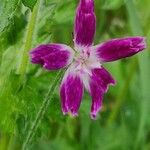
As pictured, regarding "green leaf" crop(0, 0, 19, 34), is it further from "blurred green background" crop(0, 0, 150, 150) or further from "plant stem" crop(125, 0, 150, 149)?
"plant stem" crop(125, 0, 150, 149)

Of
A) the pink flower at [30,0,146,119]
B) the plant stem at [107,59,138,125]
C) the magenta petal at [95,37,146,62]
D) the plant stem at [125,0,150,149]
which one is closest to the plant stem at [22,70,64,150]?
the pink flower at [30,0,146,119]

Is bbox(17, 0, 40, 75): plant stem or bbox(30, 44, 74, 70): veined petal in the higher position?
bbox(17, 0, 40, 75): plant stem

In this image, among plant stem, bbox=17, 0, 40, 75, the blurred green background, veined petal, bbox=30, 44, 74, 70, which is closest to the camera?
veined petal, bbox=30, 44, 74, 70

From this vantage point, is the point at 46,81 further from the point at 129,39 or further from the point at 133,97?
the point at 133,97

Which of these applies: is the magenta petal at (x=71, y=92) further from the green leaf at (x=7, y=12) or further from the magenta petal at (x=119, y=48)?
the green leaf at (x=7, y=12)

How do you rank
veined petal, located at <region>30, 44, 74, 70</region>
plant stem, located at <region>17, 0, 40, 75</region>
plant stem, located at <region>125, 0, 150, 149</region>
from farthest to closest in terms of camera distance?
1. plant stem, located at <region>125, 0, 150, 149</region>
2. plant stem, located at <region>17, 0, 40, 75</region>
3. veined petal, located at <region>30, 44, 74, 70</region>

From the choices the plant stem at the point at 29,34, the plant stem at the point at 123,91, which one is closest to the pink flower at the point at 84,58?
the plant stem at the point at 29,34

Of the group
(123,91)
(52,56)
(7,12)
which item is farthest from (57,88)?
(123,91)

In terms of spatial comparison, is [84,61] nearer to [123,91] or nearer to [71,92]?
[71,92]
